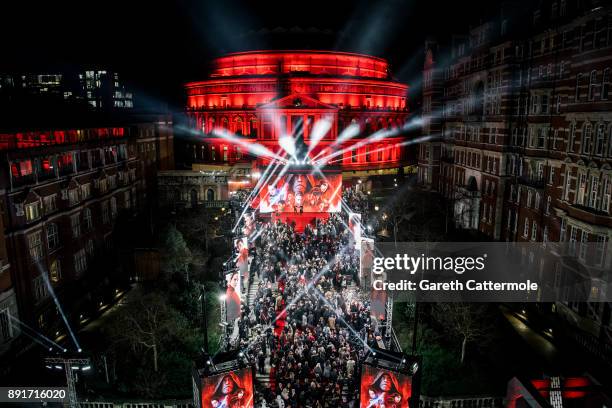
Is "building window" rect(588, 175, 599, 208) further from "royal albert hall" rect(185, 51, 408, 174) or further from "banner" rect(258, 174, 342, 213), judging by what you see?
"royal albert hall" rect(185, 51, 408, 174)

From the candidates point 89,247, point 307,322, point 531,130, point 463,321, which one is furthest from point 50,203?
point 531,130

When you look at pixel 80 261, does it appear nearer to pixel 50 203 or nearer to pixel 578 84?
pixel 50 203

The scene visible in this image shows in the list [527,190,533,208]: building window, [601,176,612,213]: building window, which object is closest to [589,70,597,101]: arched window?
[601,176,612,213]: building window

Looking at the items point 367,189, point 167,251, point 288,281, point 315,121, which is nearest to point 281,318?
point 288,281

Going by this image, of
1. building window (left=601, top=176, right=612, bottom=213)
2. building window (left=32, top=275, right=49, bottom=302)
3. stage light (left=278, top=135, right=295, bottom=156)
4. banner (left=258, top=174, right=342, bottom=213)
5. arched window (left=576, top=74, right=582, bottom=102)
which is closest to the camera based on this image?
building window (left=601, top=176, right=612, bottom=213)

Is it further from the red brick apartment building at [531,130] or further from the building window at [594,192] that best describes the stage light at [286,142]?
the building window at [594,192]

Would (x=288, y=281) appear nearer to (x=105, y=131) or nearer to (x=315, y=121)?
(x=105, y=131)

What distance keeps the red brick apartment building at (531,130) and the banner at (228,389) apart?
17029mm

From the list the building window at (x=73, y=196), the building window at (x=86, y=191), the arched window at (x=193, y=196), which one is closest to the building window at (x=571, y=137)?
the building window at (x=73, y=196)

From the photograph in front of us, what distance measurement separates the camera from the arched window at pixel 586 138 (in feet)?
79.3

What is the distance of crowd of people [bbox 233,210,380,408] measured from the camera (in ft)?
57.9

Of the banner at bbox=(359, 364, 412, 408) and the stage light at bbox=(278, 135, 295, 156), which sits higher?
the stage light at bbox=(278, 135, 295, 156)

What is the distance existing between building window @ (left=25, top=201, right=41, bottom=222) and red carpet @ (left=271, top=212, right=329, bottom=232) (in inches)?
747

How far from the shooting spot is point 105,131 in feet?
138
